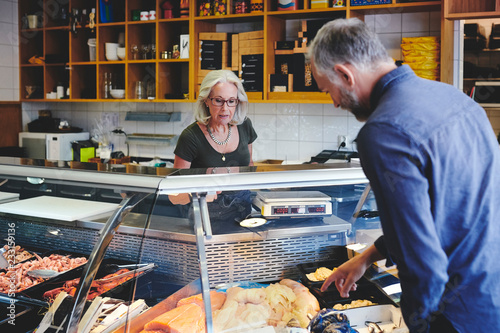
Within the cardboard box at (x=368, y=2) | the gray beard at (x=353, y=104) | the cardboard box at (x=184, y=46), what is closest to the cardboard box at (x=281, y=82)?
the cardboard box at (x=368, y=2)

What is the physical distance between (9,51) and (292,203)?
5.15 metres

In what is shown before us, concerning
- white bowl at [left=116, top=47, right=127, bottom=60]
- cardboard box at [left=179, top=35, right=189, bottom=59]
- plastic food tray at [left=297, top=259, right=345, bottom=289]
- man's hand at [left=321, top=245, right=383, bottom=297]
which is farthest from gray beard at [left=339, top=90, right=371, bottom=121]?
white bowl at [left=116, top=47, right=127, bottom=60]

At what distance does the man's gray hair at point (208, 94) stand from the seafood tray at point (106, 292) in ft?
3.80

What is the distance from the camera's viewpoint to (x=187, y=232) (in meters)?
1.62

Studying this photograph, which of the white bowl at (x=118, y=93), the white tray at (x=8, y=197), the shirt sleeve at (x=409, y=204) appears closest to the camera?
the shirt sleeve at (x=409, y=204)

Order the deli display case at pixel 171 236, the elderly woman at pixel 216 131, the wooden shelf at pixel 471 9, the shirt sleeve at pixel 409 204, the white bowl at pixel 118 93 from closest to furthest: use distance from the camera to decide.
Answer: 1. the shirt sleeve at pixel 409 204
2. the deli display case at pixel 171 236
3. the elderly woman at pixel 216 131
4. the wooden shelf at pixel 471 9
5. the white bowl at pixel 118 93

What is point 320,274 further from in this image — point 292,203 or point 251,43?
point 251,43

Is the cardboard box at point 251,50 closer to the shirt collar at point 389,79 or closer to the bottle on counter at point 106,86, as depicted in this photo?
the bottle on counter at point 106,86

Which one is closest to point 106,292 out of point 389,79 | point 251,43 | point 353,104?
point 353,104

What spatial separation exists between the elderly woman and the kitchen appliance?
297 cm

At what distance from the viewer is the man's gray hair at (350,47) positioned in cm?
110

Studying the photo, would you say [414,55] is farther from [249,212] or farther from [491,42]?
[249,212]

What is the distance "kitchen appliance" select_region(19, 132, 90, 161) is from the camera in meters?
5.29

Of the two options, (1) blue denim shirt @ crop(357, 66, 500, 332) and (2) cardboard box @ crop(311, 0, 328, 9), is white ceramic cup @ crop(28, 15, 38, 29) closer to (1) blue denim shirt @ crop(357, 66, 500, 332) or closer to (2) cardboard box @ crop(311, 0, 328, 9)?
(2) cardboard box @ crop(311, 0, 328, 9)
